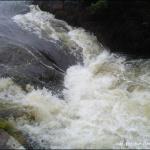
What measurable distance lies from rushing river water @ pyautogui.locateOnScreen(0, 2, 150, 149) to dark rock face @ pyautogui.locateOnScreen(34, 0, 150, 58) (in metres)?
0.47

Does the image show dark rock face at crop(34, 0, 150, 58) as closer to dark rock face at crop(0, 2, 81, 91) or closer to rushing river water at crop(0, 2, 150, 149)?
rushing river water at crop(0, 2, 150, 149)

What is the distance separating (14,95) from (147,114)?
3.48 metres

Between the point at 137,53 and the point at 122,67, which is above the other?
the point at 137,53

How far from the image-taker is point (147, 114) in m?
8.58

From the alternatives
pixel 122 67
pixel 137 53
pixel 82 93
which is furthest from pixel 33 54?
pixel 137 53

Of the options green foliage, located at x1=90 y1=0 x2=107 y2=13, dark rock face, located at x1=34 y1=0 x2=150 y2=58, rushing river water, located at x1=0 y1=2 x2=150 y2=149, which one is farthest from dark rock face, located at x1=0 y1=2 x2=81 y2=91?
green foliage, located at x1=90 y1=0 x2=107 y2=13

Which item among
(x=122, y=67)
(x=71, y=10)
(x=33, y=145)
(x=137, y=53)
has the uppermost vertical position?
(x=71, y=10)

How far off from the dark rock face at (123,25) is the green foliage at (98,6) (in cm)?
9

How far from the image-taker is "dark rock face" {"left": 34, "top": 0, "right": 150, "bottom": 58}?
12773mm

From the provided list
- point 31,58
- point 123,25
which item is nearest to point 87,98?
point 31,58

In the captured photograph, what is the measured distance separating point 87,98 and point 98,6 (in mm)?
5059

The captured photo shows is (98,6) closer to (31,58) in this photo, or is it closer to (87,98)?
(31,58)

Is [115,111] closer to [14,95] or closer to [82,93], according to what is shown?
[82,93]

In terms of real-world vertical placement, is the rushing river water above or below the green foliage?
below
